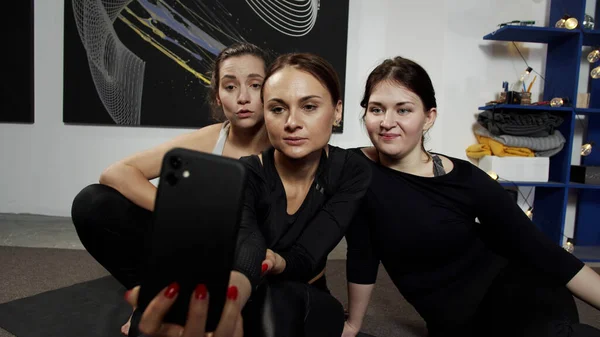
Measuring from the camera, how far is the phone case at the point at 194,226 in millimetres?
507

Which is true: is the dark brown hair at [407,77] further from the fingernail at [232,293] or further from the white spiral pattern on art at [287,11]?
the white spiral pattern on art at [287,11]

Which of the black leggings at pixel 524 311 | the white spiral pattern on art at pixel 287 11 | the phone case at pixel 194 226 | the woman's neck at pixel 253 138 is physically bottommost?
the black leggings at pixel 524 311

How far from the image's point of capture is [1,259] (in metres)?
1.81

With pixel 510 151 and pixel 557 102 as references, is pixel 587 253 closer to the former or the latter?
pixel 510 151

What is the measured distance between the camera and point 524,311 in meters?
0.91

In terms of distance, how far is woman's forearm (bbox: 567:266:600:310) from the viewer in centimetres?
94

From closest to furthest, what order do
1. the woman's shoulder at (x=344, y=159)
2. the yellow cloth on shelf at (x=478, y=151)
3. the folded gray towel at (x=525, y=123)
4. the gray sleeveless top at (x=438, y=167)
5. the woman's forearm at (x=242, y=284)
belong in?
the woman's forearm at (x=242, y=284), the woman's shoulder at (x=344, y=159), the gray sleeveless top at (x=438, y=167), the folded gray towel at (x=525, y=123), the yellow cloth on shelf at (x=478, y=151)

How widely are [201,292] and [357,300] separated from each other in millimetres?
711

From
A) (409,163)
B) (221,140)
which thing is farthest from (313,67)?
(221,140)

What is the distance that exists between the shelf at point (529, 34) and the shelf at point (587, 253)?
3.91 feet

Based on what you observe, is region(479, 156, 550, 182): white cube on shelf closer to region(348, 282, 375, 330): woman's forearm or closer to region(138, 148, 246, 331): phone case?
region(348, 282, 375, 330): woman's forearm

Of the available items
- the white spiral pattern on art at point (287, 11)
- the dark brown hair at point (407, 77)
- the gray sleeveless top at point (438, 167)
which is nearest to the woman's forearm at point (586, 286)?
the gray sleeveless top at point (438, 167)

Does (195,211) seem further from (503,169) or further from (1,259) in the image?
(503,169)

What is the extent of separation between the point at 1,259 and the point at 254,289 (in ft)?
5.73
